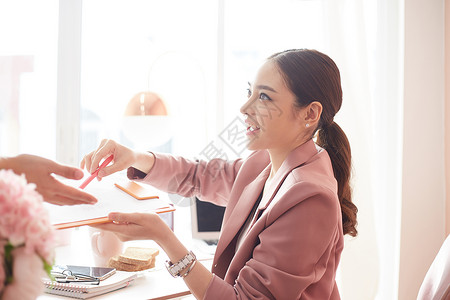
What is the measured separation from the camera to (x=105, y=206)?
109cm

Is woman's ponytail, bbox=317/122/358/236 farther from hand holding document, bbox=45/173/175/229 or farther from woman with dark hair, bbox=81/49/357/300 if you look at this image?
hand holding document, bbox=45/173/175/229

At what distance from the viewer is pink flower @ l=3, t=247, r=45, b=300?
19.6 inches

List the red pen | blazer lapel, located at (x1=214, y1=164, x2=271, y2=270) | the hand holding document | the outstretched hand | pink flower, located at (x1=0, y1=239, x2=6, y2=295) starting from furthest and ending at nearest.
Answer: blazer lapel, located at (x1=214, y1=164, x2=271, y2=270), the red pen, the hand holding document, the outstretched hand, pink flower, located at (x1=0, y1=239, x2=6, y2=295)

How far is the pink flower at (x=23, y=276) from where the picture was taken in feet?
1.63

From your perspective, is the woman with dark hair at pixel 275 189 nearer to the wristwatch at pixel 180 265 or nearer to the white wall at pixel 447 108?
the wristwatch at pixel 180 265

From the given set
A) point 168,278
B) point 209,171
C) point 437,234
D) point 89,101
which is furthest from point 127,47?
point 437,234

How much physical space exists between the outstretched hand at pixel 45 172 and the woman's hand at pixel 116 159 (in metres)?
0.43

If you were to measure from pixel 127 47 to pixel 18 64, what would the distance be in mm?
520

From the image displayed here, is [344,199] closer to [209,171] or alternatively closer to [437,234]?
[209,171]

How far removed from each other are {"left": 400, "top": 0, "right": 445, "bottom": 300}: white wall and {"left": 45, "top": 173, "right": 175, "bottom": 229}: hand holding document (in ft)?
4.94

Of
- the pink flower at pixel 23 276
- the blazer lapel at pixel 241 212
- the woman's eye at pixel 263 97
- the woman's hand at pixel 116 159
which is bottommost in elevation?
the blazer lapel at pixel 241 212

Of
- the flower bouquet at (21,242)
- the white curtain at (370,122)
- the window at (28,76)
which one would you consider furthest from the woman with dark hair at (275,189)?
the window at (28,76)

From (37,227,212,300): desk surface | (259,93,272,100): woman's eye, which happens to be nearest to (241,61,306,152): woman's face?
(259,93,272,100): woman's eye

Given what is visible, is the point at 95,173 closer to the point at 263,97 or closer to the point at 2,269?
the point at 263,97
